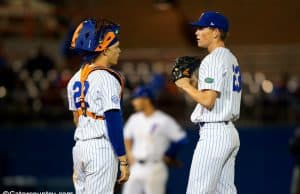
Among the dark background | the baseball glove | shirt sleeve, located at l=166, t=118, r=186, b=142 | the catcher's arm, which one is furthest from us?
the dark background

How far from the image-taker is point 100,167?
5.93 m

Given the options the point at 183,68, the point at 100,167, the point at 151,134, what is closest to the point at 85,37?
the point at 183,68

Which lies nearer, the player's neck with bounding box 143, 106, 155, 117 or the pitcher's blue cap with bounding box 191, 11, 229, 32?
the pitcher's blue cap with bounding box 191, 11, 229, 32

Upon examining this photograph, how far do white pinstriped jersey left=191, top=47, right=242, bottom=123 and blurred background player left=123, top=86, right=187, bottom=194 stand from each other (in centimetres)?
349

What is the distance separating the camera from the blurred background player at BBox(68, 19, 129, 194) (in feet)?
19.3

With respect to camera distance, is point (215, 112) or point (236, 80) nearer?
point (215, 112)

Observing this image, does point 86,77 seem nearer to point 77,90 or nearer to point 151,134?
point 77,90

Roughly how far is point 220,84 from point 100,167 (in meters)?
1.14

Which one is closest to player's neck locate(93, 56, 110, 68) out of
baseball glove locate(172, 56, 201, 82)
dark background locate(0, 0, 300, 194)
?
baseball glove locate(172, 56, 201, 82)

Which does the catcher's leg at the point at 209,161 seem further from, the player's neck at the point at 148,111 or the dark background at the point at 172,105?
the dark background at the point at 172,105

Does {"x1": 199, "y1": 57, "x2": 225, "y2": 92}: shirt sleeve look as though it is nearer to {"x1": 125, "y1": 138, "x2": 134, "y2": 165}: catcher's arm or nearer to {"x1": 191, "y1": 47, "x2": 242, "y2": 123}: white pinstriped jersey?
{"x1": 191, "y1": 47, "x2": 242, "y2": 123}: white pinstriped jersey

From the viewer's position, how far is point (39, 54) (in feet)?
45.0

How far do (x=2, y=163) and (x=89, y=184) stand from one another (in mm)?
6916

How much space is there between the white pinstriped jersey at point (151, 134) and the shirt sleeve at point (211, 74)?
374cm
